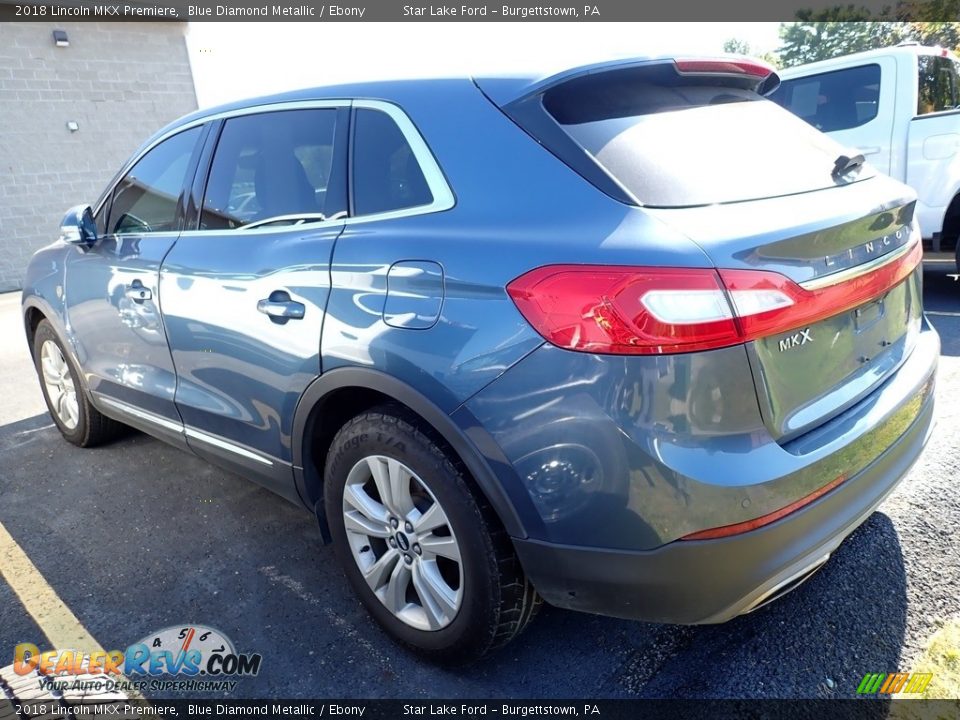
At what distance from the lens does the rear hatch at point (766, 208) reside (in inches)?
68.2

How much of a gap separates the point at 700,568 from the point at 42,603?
259 cm

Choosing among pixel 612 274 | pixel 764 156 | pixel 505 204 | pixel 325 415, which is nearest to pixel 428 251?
pixel 505 204

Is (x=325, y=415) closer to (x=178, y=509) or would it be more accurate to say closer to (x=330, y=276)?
(x=330, y=276)

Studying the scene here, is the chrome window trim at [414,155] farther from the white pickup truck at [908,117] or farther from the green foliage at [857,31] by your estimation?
the green foliage at [857,31]

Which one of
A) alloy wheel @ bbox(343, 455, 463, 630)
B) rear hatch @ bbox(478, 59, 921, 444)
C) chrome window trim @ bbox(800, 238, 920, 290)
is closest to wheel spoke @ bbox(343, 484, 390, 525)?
alloy wheel @ bbox(343, 455, 463, 630)

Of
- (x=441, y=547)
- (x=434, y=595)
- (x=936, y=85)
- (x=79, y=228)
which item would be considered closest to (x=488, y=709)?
(x=434, y=595)

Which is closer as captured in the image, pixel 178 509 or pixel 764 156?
pixel 764 156

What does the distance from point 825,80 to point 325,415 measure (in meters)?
5.75

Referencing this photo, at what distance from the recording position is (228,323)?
2.70m

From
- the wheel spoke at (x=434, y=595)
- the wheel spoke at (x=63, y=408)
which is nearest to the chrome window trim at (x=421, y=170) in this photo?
the wheel spoke at (x=434, y=595)

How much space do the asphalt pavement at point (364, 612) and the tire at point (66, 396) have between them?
527mm

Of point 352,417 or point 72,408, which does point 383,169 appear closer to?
point 352,417

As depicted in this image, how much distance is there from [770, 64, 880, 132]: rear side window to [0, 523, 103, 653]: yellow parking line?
6.05 meters

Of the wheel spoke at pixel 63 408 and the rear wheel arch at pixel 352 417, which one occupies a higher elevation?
the rear wheel arch at pixel 352 417
